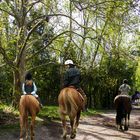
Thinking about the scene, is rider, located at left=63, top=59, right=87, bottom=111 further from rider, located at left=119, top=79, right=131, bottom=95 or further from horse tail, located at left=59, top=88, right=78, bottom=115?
rider, located at left=119, top=79, right=131, bottom=95

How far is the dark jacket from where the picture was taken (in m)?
11.9

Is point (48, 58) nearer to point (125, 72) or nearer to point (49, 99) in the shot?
point (49, 99)

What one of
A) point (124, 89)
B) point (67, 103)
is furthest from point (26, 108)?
point (124, 89)

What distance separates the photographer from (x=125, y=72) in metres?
41.0

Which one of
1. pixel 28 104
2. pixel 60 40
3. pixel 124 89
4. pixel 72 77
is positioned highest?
pixel 60 40

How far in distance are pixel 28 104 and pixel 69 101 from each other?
1777 millimetres

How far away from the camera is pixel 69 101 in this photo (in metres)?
11.7

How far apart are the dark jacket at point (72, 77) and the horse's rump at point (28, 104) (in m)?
1.46

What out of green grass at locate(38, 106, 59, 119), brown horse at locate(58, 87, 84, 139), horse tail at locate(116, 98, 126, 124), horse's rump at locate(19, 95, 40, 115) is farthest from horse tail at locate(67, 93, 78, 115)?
green grass at locate(38, 106, 59, 119)

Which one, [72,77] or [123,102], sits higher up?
[72,77]

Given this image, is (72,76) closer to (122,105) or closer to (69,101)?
(69,101)

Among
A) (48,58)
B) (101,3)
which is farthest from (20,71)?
(48,58)

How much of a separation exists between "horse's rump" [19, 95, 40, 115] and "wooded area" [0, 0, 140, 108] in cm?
553

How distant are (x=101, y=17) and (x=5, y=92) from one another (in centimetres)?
656
